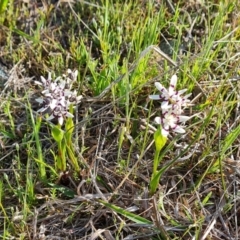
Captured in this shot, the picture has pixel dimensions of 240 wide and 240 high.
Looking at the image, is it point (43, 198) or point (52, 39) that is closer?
point (43, 198)

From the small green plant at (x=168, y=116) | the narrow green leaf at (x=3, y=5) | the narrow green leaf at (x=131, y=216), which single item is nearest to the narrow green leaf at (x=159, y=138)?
the small green plant at (x=168, y=116)

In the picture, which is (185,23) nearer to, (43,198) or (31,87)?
(31,87)

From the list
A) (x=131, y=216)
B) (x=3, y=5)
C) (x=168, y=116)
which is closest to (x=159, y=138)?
(x=168, y=116)

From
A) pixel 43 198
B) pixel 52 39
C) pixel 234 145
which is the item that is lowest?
pixel 43 198

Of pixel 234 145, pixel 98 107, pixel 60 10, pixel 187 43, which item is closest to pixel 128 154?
pixel 98 107

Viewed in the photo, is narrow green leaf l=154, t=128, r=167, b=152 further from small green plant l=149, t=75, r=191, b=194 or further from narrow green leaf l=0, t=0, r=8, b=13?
narrow green leaf l=0, t=0, r=8, b=13

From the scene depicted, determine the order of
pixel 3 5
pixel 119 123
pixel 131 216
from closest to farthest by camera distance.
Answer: pixel 131 216 < pixel 119 123 < pixel 3 5

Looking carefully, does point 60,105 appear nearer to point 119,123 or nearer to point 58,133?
point 58,133

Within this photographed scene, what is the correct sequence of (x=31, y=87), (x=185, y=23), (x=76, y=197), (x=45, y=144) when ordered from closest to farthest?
(x=76, y=197) < (x=45, y=144) < (x=31, y=87) < (x=185, y=23)

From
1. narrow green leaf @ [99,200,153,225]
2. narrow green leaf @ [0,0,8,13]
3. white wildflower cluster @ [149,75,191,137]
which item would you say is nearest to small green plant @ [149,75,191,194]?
white wildflower cluster @ [149,75,191,137]
